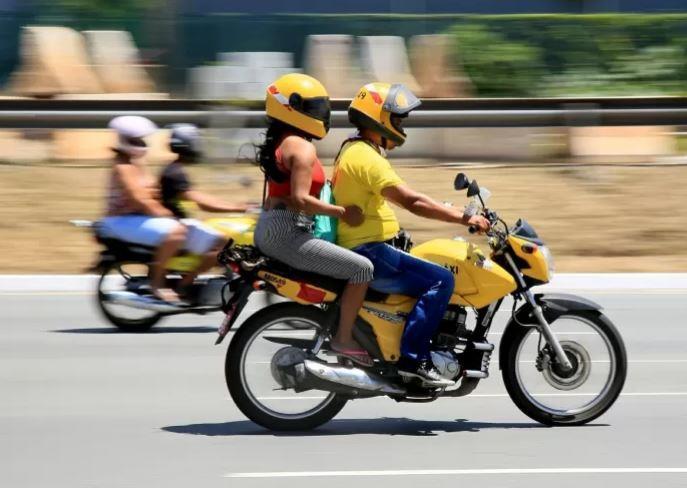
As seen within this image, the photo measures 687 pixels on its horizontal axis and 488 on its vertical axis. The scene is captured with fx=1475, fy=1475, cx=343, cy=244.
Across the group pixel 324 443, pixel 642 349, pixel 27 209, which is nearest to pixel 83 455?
pixel 324 443

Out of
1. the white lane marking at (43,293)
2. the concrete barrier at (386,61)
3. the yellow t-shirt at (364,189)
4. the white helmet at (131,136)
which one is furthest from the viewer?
the concrete barrier at (386,61)

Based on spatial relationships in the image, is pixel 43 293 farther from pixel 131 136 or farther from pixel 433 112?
pixel 433 112

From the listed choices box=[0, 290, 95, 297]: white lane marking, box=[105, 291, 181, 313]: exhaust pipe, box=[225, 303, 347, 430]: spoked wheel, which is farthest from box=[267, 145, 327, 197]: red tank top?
box=[0, 290, 95, 297]: white lane marking

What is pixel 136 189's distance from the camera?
11.3 meters

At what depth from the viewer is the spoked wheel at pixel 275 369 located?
24.3ft

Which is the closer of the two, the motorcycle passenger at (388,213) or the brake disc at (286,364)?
the motorcycle passenger at (388,213)

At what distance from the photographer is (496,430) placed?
760 centimetres

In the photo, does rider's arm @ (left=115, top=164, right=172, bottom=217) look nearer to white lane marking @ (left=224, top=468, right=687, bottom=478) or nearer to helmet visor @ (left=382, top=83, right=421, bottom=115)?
helmet visor @ (left=382, top=83, right=421, bottom=115)

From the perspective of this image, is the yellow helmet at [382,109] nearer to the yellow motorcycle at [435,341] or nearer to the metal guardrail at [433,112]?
the yellow motorcycle at [435,341]

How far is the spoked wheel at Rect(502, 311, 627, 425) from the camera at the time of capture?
24.9ft

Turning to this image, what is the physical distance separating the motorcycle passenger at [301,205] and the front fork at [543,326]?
2.57 ft

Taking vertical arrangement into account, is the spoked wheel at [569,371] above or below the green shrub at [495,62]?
above

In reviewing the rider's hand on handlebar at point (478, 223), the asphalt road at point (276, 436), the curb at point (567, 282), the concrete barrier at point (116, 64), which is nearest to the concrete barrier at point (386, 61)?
the concrete barrier at point (116, 64)

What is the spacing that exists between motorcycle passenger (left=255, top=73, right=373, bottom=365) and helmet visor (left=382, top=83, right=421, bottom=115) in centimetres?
33
